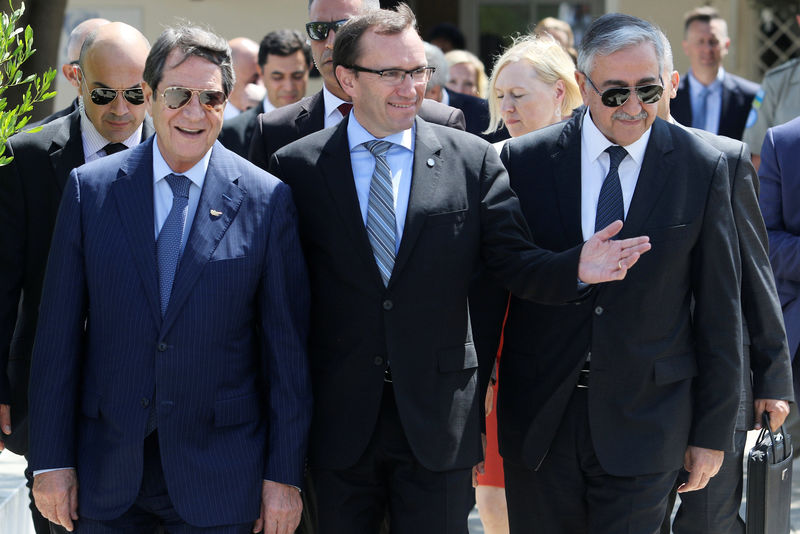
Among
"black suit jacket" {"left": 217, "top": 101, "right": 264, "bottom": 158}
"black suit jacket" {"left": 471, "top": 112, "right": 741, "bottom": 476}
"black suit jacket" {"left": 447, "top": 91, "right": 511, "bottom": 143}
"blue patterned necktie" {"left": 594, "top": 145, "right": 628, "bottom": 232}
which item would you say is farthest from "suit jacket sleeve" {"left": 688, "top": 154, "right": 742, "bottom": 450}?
"black suit jacket" {"left": 447, "top": 91, "right": 511, "bottom": 143}

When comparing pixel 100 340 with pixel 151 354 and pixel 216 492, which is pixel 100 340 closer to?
pixel 151 354

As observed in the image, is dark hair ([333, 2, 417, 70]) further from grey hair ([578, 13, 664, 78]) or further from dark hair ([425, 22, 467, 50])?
dark hair ([425, 22, 467, 50])

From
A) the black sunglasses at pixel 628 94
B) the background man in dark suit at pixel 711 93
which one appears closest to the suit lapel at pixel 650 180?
the black sunglasses at pixel 628 94

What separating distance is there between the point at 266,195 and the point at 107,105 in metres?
1.02

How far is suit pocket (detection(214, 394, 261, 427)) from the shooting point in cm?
333

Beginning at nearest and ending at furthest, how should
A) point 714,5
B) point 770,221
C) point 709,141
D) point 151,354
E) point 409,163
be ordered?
point 151,354 → point 409,163 → point 709,141 → point 770,221 → point 714,5

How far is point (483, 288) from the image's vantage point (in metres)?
3.74

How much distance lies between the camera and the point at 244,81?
917cm

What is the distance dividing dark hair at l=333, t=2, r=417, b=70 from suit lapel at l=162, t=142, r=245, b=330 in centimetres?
50

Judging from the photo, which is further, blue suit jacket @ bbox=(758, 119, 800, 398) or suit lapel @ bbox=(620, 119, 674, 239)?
blue suit jacket @ bbox=(758, 119, 800, 398)

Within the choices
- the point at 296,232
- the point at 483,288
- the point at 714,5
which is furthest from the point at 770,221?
the point at 714,5

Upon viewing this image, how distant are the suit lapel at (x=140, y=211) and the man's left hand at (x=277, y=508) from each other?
58 centimetres

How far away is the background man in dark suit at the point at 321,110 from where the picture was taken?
15.3ft

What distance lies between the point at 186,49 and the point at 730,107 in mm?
6530
